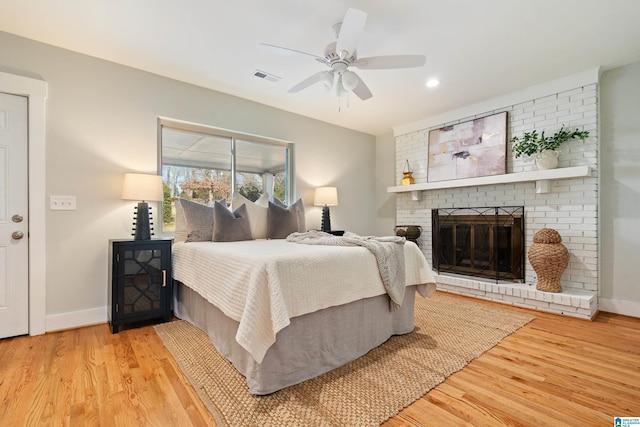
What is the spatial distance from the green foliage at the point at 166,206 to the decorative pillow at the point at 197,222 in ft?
1.33

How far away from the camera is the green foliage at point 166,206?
3.16m

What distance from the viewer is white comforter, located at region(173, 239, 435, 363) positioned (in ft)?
4.89

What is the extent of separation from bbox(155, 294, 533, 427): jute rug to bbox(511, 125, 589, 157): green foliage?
1926 millimetres

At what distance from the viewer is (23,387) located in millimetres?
1650

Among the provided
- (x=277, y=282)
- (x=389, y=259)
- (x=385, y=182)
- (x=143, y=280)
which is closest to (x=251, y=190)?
(x=143, y=280)

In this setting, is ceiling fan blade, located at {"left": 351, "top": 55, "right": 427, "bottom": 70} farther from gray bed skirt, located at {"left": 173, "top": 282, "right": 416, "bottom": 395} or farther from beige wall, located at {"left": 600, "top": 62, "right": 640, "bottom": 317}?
beige wall, located at {"left": 600, "top": 62, "right": 640, "bottom": 317}

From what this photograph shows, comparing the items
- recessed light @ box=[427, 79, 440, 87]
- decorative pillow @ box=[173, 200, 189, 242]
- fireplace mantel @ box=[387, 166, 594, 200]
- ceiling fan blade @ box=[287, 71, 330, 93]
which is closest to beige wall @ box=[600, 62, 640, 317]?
fireplace mantel @ box=[387, 166, 594, 200]

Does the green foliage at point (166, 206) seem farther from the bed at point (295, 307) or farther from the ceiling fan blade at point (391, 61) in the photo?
the ceiling fan blade at point (391, 61)

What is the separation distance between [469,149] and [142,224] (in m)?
3.95

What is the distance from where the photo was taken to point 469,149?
3.97 metres

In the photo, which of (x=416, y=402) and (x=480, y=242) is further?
(x=480, y=242)

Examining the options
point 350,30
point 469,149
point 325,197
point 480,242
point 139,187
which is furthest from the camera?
point 325,197

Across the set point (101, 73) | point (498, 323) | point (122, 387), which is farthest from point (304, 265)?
point (101, 73)

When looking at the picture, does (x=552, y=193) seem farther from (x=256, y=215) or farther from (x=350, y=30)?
(x=256, y=215)
